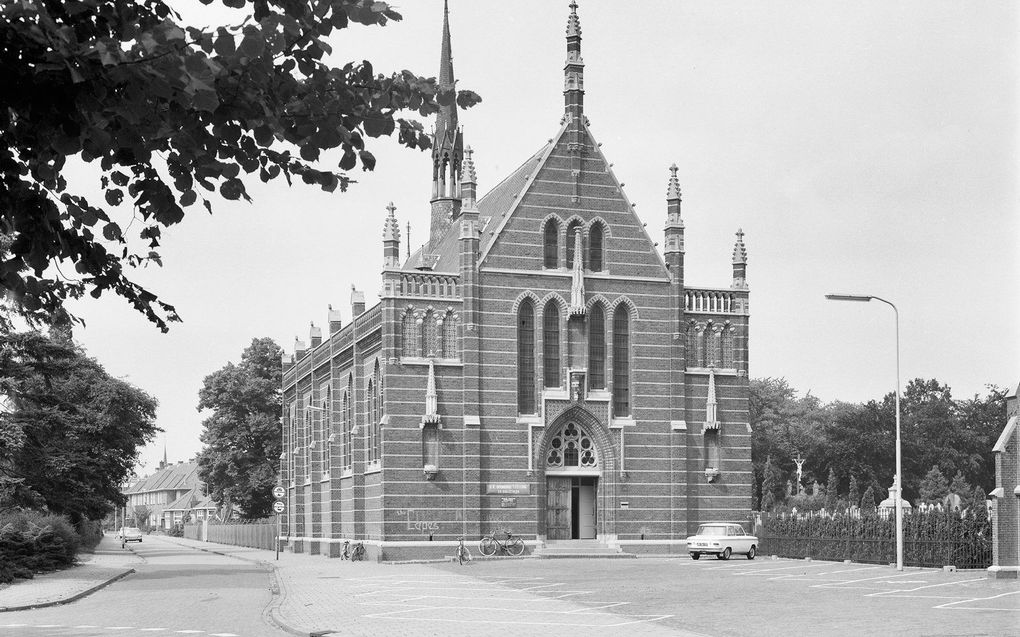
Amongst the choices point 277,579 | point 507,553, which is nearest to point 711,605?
point 277,579

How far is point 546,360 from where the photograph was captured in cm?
4806

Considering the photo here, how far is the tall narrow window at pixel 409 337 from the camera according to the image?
46.5 meters

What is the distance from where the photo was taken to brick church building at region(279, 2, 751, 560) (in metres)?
46.2

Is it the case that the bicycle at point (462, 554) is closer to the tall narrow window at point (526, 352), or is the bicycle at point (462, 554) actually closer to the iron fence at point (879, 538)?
the tall narrow window at point (526, 352)

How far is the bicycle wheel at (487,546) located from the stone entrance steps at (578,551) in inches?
67.8

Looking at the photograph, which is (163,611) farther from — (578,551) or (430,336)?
(578,551)

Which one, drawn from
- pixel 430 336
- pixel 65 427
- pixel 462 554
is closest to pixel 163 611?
pixel 462 554

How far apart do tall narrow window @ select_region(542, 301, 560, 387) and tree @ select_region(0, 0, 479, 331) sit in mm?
40702

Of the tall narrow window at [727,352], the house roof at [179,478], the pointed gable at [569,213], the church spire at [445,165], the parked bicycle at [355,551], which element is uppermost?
the church spire at [445,165]

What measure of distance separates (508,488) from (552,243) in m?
9.66

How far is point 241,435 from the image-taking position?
257 feet

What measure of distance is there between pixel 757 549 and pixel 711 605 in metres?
24.1

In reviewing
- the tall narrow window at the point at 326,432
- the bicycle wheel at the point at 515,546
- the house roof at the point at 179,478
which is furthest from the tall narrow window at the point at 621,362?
the house roof at the point at 179,478

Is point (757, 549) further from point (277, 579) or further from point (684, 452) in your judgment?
point (277, 579)
